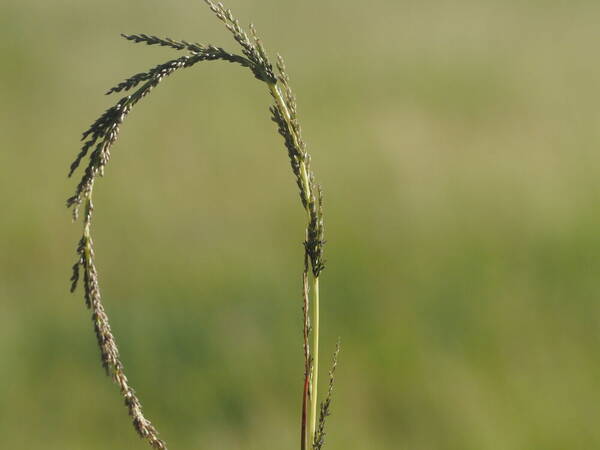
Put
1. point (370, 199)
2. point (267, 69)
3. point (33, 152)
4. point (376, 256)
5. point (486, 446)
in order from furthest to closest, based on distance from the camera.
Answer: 1. point (33, 152)
2. point (370, 199)
3. point (376, 256)
4. point (486, 446)
5. point (267, 69)

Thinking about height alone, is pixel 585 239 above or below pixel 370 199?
below

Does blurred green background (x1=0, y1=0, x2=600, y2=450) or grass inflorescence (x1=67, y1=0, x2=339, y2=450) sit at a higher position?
blurred green background (x1=0, y1=0, x2=600, y2=450)

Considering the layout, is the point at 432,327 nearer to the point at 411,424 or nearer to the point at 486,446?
the point at 411,424

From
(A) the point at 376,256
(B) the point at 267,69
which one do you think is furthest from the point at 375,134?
(B) the point at 267,69

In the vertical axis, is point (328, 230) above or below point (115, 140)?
above

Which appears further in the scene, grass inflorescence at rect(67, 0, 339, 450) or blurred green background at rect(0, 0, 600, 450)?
blurred green background at rect(0, 0, 600, 450)
